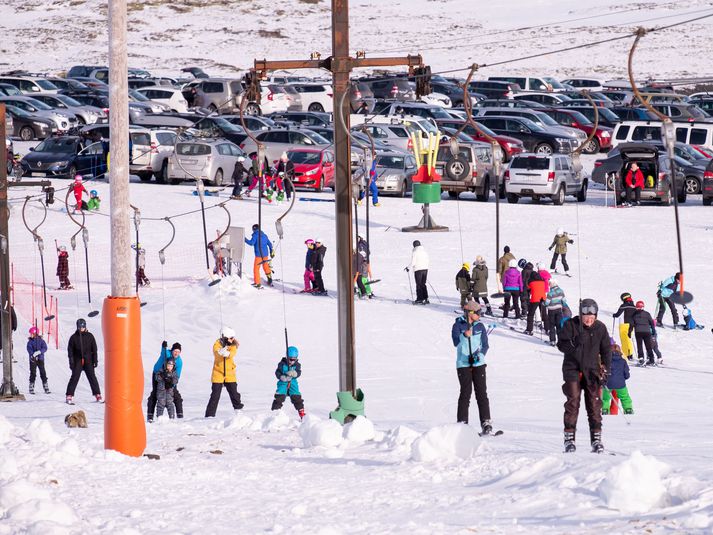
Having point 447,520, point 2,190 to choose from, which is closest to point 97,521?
point 447,520

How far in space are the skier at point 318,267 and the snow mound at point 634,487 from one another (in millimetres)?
17339

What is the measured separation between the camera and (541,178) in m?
36.2

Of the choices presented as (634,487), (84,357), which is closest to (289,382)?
(84,357)

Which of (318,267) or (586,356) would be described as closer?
(586,356)

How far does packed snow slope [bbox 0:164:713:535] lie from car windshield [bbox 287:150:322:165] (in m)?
0.94

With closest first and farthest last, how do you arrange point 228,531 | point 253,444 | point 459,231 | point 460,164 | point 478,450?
point 228,531 → point 478,450 → point 253,444 → point 459,231 → point 460,164

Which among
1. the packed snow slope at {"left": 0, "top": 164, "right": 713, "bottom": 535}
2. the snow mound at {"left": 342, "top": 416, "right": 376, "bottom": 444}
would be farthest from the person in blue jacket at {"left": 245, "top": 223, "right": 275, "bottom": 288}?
the snow mound at {"left": 342, "top": 416, "right": 376, "bottom": 444}

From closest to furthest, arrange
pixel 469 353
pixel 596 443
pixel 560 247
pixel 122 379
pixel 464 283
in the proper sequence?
pixel 596 443
pixel 122 379
pixel 469 353
pixel 464 283
pixel 560 247

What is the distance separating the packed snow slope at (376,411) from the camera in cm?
867

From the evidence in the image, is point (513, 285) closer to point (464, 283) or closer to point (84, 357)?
point (464, 283)

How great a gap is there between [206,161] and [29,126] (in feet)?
39.0

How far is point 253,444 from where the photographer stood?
12.2m

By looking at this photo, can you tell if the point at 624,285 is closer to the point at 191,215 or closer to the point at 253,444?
the point at 191,215

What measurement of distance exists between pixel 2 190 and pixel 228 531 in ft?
45.8
